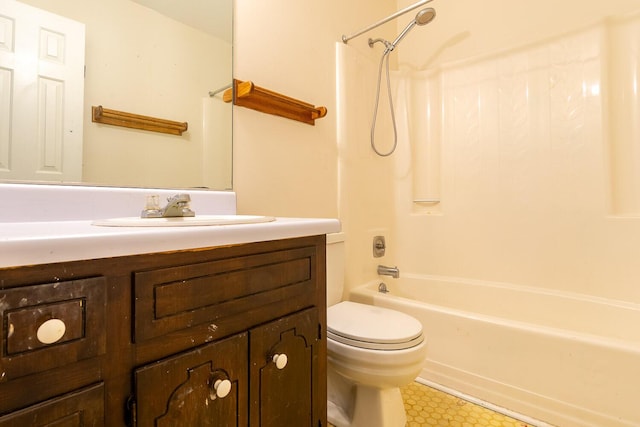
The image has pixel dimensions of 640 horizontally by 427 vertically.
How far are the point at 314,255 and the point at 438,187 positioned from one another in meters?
1.59

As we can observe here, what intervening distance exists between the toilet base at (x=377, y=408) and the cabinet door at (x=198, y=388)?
65 centimetres

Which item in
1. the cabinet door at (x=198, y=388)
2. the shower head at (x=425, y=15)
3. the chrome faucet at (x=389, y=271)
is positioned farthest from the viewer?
the chrome faucet at (x=389, y=271)

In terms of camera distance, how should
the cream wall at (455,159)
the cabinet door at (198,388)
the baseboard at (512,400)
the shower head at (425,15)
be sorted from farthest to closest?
the shower head at (425,15), the cream wall at (455,159), the baseboard at (512,400), the cabinet door at (198,388)

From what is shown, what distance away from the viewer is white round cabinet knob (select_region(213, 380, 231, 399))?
0.57 meters

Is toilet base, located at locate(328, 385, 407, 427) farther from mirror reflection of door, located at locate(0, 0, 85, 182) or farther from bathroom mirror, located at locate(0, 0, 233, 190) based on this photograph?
mirror reflection of door, located at locate(0, 0, 85, 182)

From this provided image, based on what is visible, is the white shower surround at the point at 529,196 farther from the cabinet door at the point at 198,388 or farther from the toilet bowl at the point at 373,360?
the cabinet door at the point at 198,388

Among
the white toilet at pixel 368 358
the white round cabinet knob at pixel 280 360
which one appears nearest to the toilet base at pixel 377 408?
the white toilet at pixel 368 358

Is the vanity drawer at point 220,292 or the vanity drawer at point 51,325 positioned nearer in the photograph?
the vanity drawer at point 51,325

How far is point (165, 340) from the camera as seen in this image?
20.3 inches

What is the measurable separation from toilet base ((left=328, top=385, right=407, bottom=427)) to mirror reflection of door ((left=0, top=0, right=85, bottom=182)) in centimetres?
120

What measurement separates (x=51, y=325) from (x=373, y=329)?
921 mm

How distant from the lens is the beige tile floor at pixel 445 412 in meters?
1.25

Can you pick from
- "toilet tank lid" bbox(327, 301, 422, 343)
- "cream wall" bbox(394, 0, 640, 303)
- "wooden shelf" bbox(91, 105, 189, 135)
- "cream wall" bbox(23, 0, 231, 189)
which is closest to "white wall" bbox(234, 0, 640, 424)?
"cream wall" bbox(394, 0, 640, 303)

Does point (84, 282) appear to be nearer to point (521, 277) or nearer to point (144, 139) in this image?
point (144, 139)
